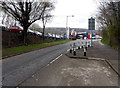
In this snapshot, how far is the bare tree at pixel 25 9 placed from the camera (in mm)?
25891

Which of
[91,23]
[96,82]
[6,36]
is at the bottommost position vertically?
[96,82]

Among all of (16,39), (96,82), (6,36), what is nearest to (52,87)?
(96,82)

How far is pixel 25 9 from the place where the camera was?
91.3 feet

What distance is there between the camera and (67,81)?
6699 millimetres

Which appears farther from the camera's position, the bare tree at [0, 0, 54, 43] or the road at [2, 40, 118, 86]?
the bare tree at [0, 0, 54, 43]

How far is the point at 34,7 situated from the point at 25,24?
3570 millimetres

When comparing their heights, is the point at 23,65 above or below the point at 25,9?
below

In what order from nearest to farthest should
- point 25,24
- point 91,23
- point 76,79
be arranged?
point 76,79 → point 91,23 → point 25,24

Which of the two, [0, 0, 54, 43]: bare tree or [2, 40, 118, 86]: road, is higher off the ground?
[0, 0, 54, 43]: bare tree

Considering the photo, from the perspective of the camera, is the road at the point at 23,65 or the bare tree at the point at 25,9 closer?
the road at the point at 23,65

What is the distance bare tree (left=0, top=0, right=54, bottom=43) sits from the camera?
84.9ft

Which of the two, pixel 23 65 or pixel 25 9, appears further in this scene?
pixel 25 9

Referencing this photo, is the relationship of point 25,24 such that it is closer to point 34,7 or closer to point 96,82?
point 34,7

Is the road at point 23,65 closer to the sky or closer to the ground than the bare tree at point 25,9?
closer to the ground
